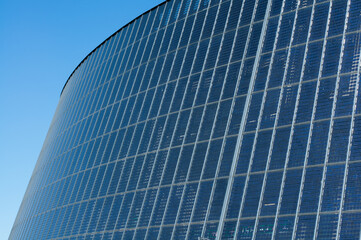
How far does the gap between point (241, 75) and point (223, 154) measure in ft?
15.7

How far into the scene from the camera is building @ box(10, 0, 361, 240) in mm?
23531

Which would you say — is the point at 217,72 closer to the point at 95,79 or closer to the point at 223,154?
the point at 223,154

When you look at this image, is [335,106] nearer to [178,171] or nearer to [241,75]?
[241,75]

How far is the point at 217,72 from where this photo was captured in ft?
102

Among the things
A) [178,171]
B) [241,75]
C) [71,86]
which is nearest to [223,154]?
[178,171]

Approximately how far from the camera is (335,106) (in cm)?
2473

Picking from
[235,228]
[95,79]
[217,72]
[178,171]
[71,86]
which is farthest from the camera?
[71,86]

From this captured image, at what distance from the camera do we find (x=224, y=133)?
92.7 feet

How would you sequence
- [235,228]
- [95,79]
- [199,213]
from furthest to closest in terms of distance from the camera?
[95,79] → [199,213] → [235,228]

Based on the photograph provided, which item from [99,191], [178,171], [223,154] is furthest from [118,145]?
[223,154]

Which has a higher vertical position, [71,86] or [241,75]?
[241,75]

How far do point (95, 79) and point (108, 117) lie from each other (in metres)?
7.02

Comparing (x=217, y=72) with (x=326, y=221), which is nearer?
(x=326, y=221)

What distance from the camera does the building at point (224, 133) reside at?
23.5 m
